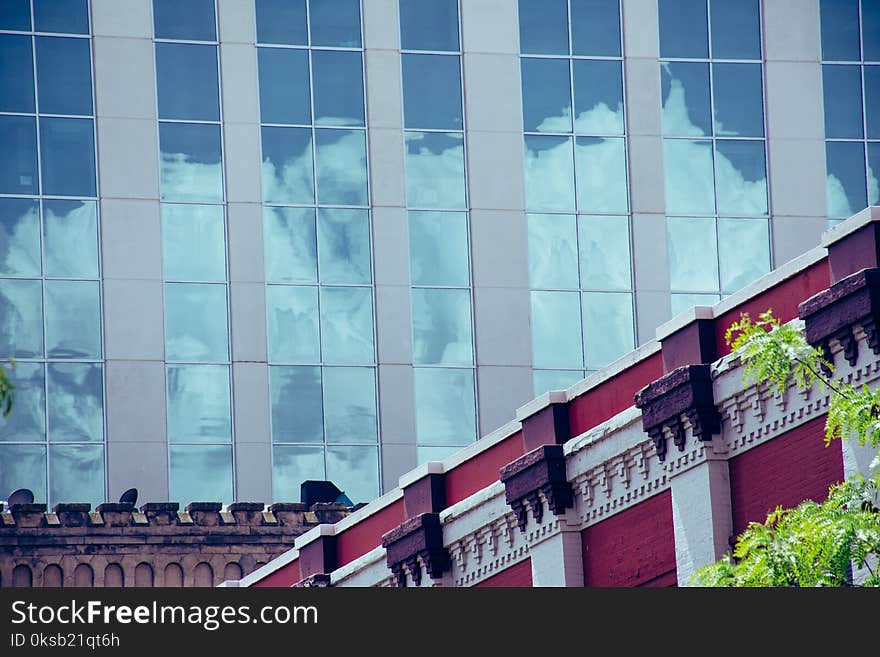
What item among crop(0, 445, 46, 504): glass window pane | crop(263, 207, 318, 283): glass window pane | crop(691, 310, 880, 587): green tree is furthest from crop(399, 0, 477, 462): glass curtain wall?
crop(691, 310, 880, 587): green tree

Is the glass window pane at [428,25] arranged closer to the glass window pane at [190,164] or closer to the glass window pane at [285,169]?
the glass window pane at [285,169]

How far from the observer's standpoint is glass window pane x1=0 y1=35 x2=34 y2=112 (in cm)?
6400

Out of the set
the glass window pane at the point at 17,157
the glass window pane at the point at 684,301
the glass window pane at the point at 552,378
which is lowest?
the glass window pane at the point at 552,378

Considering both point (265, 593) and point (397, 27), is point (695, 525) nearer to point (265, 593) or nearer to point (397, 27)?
point (265, 593)

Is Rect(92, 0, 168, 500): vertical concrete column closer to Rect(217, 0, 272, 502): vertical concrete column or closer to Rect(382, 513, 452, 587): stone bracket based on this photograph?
Rect(217, 0, 272, 502): vertical concrete column

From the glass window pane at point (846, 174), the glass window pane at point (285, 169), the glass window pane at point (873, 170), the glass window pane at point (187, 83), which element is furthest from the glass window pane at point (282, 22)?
the glass window pane at point (873, 170)

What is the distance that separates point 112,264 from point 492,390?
33.7 ft

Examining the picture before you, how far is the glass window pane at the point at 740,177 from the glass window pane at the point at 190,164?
44.4 feet

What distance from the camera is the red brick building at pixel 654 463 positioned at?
3058 centimetres

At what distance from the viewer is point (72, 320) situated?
208 ft

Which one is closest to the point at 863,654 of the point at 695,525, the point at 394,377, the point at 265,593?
the point at 265,593

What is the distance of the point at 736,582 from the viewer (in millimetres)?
25203

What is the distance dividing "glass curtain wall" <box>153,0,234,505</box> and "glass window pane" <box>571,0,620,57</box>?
9.80m

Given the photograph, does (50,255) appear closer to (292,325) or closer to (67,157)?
(67,157)
